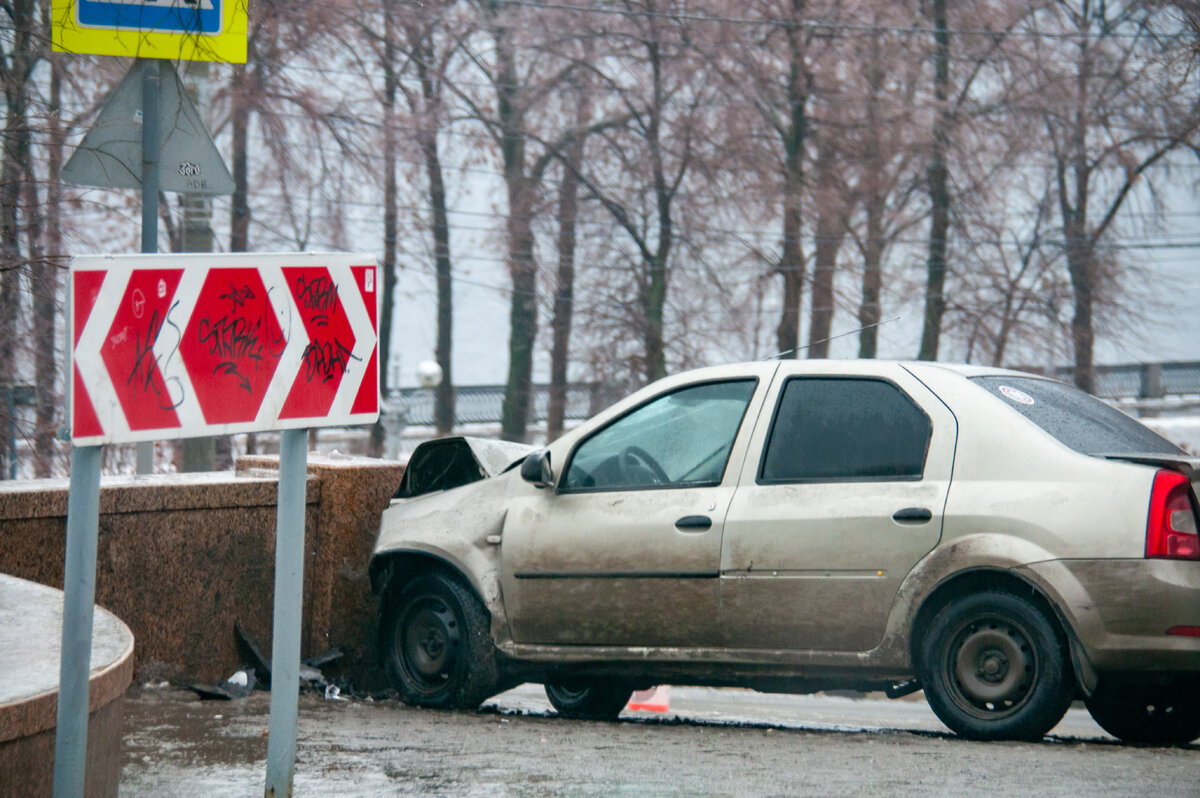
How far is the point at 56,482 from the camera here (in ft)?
22.0

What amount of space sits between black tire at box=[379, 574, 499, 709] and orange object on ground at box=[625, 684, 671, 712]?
441cm

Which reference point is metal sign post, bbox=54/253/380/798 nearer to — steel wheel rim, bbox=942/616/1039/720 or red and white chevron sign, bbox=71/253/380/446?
red and white chevron sign, bbox=71/253/380/446

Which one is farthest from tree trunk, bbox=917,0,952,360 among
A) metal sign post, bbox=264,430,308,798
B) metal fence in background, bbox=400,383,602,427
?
metal sign post, bbox=264,430,308,798

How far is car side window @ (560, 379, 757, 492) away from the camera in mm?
6371

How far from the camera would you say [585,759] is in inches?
205

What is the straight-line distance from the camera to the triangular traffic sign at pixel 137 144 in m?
6.28

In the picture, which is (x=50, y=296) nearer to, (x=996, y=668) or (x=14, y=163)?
(x=14, y=163)

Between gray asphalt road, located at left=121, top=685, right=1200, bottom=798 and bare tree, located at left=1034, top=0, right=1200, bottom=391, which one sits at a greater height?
bare tree, located at left=1034, top=0, right=1200, bottom=391

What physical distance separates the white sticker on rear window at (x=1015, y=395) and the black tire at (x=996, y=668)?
33.5 inches

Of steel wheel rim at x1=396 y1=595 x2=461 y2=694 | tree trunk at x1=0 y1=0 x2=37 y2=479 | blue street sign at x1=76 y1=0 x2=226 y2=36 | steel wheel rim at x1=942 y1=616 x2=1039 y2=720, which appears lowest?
steel wheel rim at x1=396 y1=595 x2=461 y2=694

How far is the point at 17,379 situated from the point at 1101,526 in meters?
9.28

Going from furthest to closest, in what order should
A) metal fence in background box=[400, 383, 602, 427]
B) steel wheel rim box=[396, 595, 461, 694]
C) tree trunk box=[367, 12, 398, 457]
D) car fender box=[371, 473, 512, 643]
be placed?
metal fence in background box=[400, 383, 602, 427] → tree trunk box=[367, 12, 398, 457] → steel wheel rim box=[396, 595, 461, 694] → car fender box=[371, 473, 512, 643]

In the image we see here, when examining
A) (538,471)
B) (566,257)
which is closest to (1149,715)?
(538,471)

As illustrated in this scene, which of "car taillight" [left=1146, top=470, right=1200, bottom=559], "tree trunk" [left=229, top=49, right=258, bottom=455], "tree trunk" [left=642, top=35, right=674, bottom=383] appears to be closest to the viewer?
"car taillight" [left=1146, top=470, right=1200, bottom=559]
